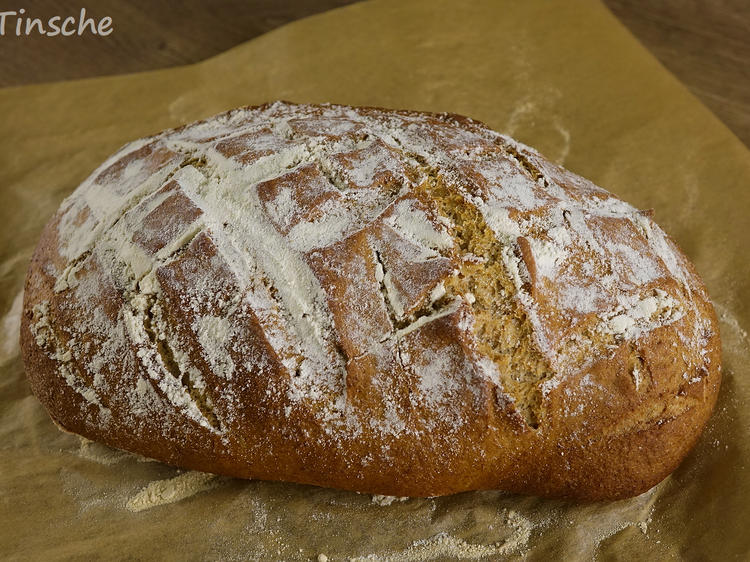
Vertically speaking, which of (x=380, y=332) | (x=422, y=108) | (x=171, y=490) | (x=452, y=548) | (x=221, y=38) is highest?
(x=221, y=38)

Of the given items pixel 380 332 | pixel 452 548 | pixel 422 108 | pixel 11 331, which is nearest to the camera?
pixel 380 332

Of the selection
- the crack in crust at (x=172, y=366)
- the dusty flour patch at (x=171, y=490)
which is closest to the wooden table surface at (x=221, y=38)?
the crack in crust at (x=172, y=366)

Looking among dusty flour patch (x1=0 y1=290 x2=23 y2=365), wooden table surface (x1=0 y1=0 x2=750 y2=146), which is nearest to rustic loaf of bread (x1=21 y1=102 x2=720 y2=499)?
dusty flour patch (x1=0 y1=290 x2=23 y2=365)

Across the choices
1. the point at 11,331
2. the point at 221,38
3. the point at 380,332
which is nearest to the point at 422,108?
the point at 221,38

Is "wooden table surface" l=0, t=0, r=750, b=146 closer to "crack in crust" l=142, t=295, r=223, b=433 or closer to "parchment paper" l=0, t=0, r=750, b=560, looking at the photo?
"parchment paper" l=0, t=0, r=750, b=560

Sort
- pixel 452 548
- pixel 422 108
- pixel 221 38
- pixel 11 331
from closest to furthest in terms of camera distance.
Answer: pixel 452 548, pixel 11 331, pixel 422 108, pixel 221 38

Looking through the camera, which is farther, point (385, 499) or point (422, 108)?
point (422, 108)

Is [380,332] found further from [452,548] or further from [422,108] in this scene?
[422,108]
